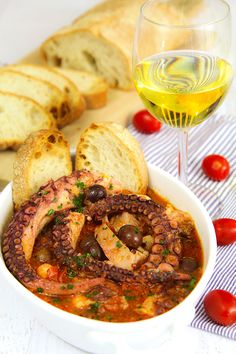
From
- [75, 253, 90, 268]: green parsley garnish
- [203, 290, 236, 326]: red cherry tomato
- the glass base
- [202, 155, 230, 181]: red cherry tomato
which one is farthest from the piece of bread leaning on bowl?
[202, 155, 230, 181]: red cherry tomato

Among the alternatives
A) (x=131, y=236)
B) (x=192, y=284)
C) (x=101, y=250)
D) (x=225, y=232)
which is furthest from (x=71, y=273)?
(x=225, y=232)

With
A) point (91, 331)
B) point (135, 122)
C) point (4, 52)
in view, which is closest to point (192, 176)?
point (135, 122)

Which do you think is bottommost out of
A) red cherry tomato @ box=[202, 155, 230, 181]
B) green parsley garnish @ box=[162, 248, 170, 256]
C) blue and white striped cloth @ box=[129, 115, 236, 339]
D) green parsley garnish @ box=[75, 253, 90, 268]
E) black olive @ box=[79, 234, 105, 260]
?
blue and white striped cloth @ box=[129, 115, 236, 339]

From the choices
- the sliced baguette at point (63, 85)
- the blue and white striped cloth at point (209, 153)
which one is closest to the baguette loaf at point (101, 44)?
the sliced baguette at point (63, 85)

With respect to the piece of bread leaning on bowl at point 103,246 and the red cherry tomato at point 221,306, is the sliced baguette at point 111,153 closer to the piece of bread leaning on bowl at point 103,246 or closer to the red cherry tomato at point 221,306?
the piece of bread leaning on bowl at point 103,246

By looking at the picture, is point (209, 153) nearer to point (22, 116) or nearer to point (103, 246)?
point (22, 116)

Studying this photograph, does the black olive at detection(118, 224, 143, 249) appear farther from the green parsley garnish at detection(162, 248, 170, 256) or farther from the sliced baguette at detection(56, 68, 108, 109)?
the sliced baguette at detection(56, 68, 108, 109)

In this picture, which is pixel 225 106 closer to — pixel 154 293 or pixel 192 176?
pixel 192 176

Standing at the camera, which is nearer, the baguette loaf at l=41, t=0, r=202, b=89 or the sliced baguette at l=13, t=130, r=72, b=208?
the sliced baguette at l=13, t=130, r=72, b=208
